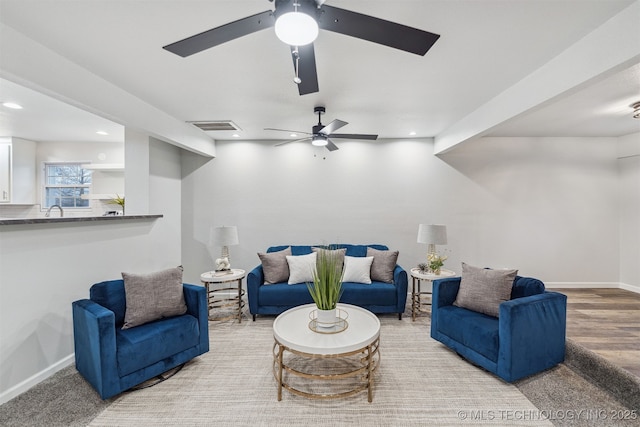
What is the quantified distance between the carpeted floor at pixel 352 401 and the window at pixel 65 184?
3720 mm

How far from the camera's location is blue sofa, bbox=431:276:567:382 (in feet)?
7.10

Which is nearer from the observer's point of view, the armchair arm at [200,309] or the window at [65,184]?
the armchair arm at [200,309]

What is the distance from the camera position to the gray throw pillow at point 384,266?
3.69 m

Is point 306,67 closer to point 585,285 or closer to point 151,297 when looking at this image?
point 151,297

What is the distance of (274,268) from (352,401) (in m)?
2.00

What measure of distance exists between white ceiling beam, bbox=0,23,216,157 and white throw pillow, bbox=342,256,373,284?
2856 millimetres

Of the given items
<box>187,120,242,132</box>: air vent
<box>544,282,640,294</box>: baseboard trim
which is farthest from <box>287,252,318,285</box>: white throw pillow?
<box>544,282,640,294</box>: baseboard trim

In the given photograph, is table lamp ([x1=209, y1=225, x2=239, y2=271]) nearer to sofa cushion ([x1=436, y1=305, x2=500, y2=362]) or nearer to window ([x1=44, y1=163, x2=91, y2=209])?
sofa cushion ([x1=436, y1=305, x2=500, y2=362])

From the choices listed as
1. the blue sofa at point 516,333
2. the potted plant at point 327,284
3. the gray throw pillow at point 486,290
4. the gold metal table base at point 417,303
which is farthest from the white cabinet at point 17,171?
the gray throw pillow at point 486,290

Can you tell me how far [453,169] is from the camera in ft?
14.7

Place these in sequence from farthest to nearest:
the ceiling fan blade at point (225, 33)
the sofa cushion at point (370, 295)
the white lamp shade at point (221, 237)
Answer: the white lamp shade at point (221, 237) < the sofa cushion at point (370, 295) < the ceiling fan blade at point (225, 33)

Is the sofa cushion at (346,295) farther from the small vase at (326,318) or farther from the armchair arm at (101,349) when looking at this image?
the armchair arm at (101,349)

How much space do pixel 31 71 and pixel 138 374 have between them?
92.8 inches

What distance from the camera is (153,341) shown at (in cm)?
219
